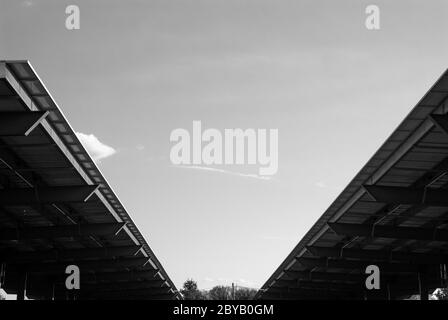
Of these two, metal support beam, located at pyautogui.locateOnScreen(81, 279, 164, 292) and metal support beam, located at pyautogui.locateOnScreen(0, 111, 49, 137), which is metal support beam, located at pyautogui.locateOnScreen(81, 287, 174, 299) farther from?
metal support beam, located at pyautogui.locateOnScreen(0, 111, 49, 137)

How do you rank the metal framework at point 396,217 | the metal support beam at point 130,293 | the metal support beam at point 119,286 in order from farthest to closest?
the metal support beam at point 130,293, the metal support beam at point 119,286, the metal framework at point 396,217

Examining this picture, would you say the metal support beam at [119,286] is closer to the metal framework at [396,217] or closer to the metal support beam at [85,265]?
the metal support beam at [85,265]

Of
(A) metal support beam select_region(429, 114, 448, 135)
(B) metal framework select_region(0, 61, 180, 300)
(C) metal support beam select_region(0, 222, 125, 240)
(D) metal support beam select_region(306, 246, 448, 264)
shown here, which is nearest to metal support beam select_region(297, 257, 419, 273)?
(D) metal support beam select_region(306, 246, 448, 264)

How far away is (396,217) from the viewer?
46125 millimetres

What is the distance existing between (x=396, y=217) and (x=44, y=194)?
2199 centimetres

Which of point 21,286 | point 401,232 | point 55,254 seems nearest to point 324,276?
point 55,254

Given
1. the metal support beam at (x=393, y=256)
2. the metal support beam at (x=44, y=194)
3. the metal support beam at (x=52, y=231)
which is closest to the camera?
the metal support beam at (x=44, y=194)

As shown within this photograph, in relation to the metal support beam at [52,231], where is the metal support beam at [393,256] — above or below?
below

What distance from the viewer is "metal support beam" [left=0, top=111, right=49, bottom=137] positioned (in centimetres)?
2675

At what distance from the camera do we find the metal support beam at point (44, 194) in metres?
37.1

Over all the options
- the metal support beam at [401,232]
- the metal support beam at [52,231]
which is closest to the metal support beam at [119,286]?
the metal support beam at [52,231]

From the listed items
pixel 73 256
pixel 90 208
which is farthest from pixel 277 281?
pixel 90 208

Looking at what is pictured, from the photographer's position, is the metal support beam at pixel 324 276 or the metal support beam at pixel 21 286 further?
the metal support beam at pixel 324 276
